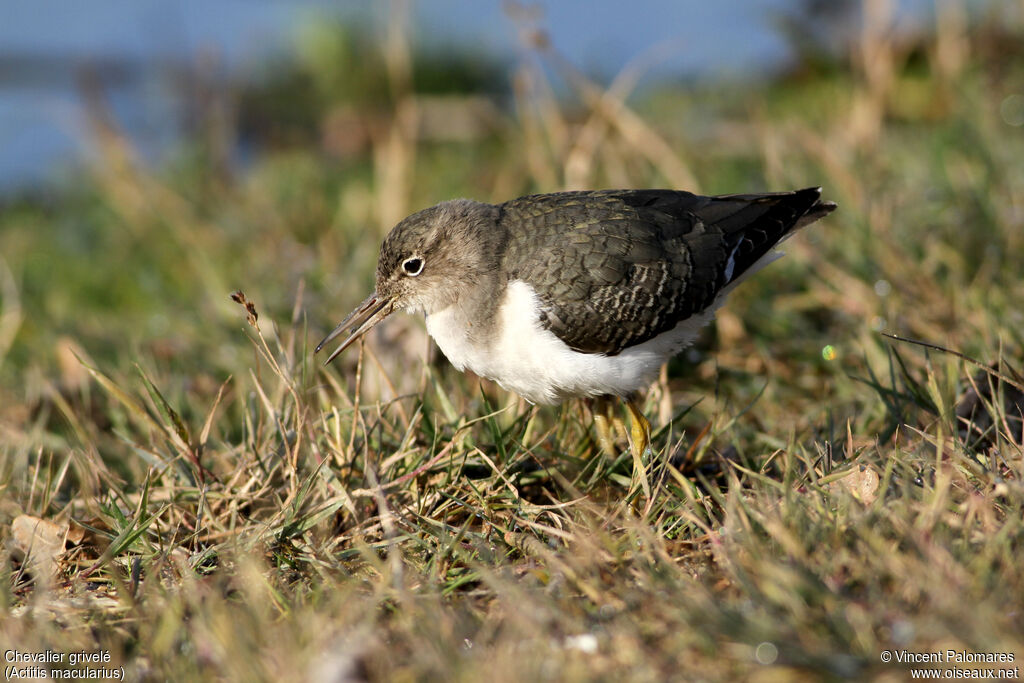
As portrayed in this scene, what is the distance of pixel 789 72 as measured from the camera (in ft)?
35.0

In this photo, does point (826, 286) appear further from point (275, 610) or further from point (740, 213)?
point (275, 610)

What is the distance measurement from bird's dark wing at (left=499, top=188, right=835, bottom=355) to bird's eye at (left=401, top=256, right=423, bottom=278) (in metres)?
0.43

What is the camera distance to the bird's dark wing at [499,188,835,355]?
13.8ft

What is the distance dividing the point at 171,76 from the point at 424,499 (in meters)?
9.67

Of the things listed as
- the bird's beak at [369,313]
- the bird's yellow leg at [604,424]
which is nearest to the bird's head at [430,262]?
the bird's beak at [369,313]

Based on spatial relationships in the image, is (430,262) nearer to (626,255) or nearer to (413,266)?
(413,266)

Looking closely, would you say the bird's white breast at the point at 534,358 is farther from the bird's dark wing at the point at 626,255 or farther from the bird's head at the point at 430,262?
the bird's head at the point at 430,262

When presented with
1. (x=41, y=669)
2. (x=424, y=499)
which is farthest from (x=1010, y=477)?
(x=41, y=669)

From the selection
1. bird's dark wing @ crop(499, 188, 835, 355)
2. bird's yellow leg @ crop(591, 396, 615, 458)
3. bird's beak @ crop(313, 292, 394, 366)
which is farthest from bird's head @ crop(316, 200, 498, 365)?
bird's yellow leg @ crop(591, 396, 615, 458)

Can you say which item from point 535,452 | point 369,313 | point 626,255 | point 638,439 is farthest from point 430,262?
point 638,439

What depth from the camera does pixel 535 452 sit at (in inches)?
163

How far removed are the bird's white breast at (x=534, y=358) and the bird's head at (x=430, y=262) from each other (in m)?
0.18

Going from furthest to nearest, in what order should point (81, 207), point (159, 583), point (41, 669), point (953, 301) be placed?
point (81, 207) < point (953, 301) < point (159, 583) < point (41, 669)

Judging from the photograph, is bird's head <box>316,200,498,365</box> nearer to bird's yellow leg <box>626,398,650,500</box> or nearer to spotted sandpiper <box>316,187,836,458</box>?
spotted sandpiper <box>316,187,836,458</box>
